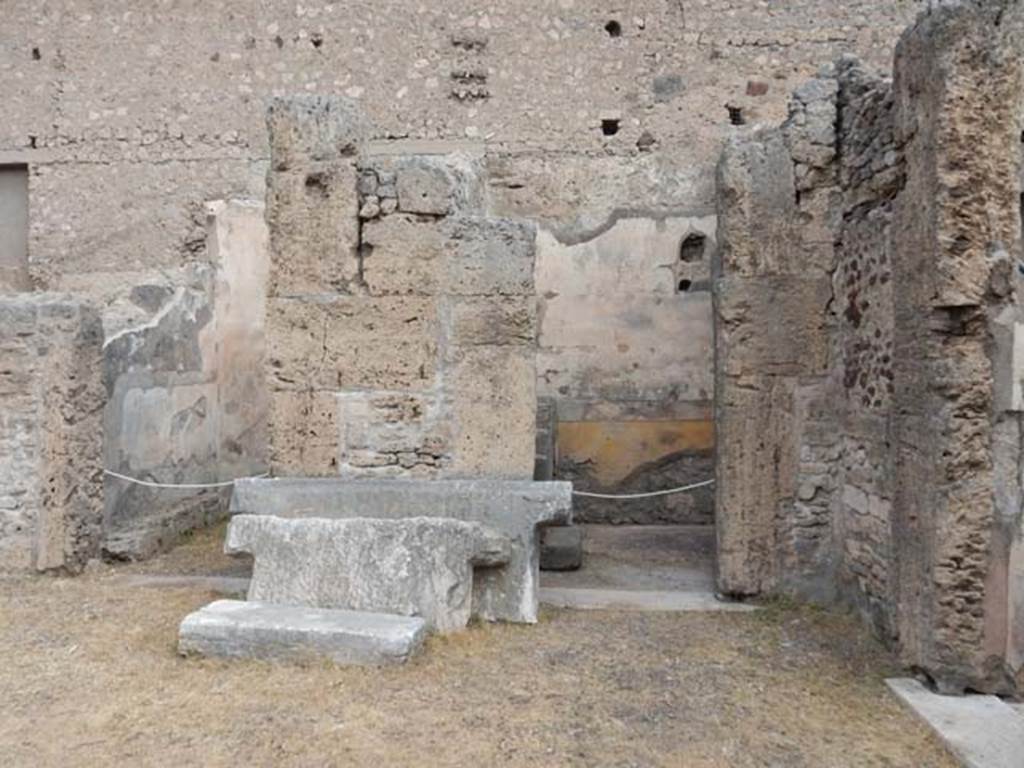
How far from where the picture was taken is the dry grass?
9.38 ft

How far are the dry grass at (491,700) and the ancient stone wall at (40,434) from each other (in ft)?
3.12

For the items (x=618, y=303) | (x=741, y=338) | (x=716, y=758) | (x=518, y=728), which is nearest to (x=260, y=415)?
(x=618, y=303)

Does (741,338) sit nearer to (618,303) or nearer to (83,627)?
(618,303)

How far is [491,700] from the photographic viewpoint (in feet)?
10.9

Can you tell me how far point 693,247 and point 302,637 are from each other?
4.97 m

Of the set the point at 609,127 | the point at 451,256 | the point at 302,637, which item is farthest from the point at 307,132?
the point at 609,127

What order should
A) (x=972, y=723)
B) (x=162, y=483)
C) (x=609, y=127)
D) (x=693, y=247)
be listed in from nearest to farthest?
(x=972, y=723), (x=162, y=483), (x=693, y=247), (x=609, y=127)

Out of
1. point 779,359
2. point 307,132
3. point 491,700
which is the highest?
point 307,132

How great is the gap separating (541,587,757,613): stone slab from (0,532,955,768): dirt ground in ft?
0.56

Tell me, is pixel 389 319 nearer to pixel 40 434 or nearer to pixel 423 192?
pixel 423 192

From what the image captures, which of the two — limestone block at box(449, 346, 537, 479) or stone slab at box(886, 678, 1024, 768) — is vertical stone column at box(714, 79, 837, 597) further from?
stone slab at box(886, 678, 1024, 768)

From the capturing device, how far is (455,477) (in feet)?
14.8

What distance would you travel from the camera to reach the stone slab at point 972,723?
2783mm

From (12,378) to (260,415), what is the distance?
8.68 ft
